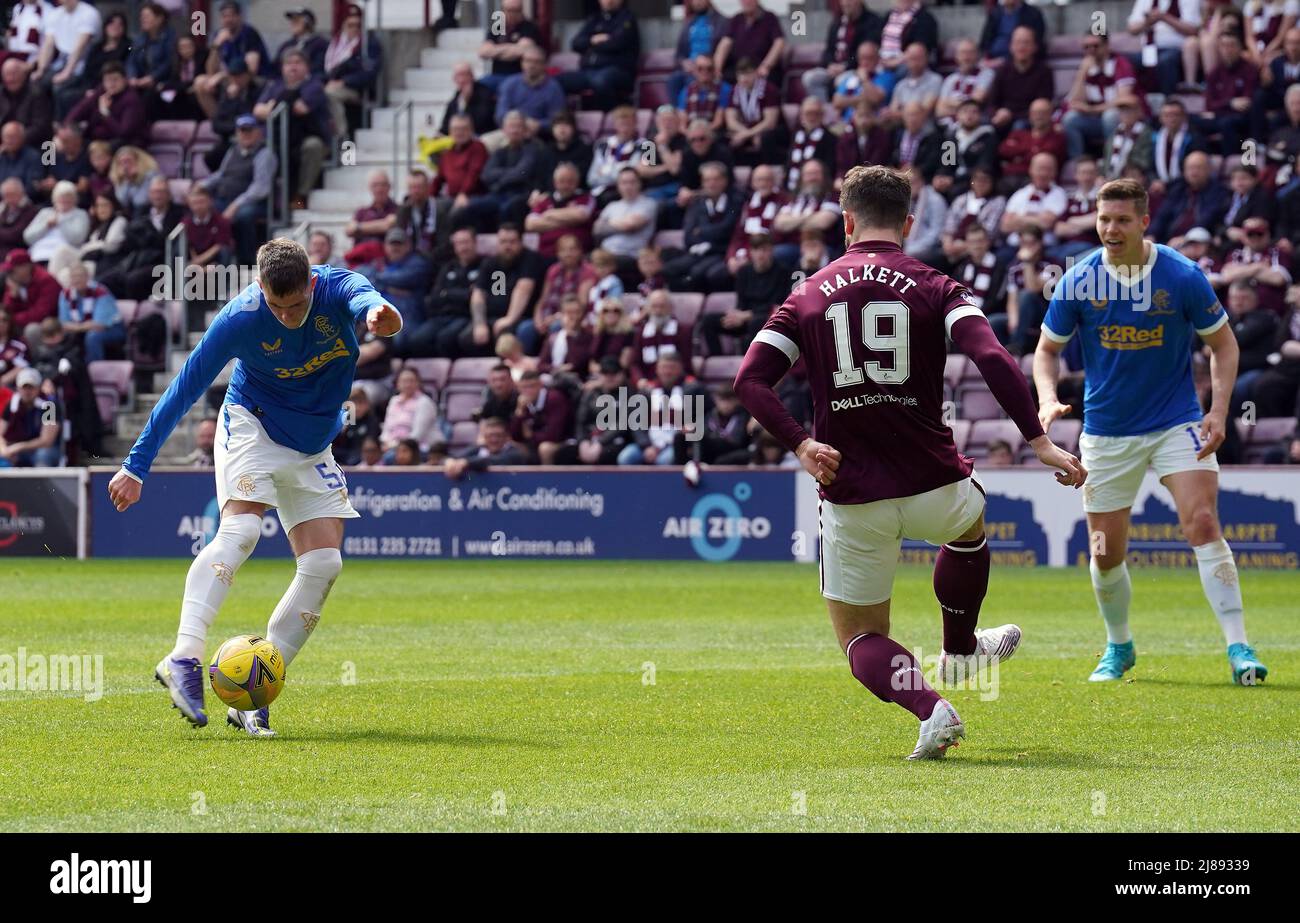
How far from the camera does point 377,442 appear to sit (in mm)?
23375

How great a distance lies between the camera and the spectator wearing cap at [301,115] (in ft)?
91.1

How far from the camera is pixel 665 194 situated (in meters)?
25.0

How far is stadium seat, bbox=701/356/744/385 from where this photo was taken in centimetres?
2300

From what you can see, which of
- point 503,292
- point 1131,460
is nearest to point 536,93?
point 503,292

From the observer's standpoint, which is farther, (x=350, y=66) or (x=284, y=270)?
(x=350, y=66)

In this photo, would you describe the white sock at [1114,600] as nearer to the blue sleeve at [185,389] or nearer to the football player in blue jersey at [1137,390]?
the football player in blue jersey at [1137,390]

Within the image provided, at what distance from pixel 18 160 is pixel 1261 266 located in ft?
56.2

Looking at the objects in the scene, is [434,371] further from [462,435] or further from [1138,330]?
[1138,330]

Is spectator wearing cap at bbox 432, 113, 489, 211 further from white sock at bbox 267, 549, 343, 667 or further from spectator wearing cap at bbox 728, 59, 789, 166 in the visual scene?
white sock at bbox 267, 549, 343, 667

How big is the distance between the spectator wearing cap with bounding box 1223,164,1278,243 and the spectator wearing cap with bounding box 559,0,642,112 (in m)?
8.64

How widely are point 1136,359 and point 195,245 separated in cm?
1769

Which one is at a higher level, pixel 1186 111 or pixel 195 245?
pixel 1186 111
